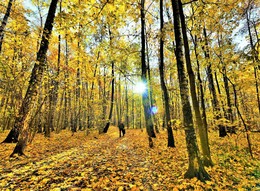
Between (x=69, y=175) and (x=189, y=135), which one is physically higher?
(x=189, y=135)

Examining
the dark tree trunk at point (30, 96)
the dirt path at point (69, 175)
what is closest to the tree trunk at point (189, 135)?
the dirt path at point (69, 175)

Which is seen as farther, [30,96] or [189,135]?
[30,96]

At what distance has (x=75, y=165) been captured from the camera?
17.5ft

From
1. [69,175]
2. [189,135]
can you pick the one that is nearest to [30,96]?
[69,175]

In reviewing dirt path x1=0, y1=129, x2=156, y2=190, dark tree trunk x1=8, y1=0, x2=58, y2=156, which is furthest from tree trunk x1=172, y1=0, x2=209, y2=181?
dark tree trunk x1=8, y1=0, x2=58, y2=156

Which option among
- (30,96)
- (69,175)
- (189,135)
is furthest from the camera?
(30,96)

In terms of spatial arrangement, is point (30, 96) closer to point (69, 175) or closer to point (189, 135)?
point (69, 175)

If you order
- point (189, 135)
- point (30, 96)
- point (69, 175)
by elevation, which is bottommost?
point (69, 175)

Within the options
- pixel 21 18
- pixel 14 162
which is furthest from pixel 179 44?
pixel 21 18

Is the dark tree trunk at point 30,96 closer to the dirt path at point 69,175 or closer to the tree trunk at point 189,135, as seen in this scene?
the dirt path at point 69,175

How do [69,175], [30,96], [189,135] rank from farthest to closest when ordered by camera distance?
[30,96]
[189,135]
[69,175]

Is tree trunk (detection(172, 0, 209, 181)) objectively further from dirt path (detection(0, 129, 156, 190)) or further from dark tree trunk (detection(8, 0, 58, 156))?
dark tree trunk (detection(8, 0, 58, 156))

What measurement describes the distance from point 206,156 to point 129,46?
8.40 meters

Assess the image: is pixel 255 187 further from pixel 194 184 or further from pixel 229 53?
pixel 229 53
